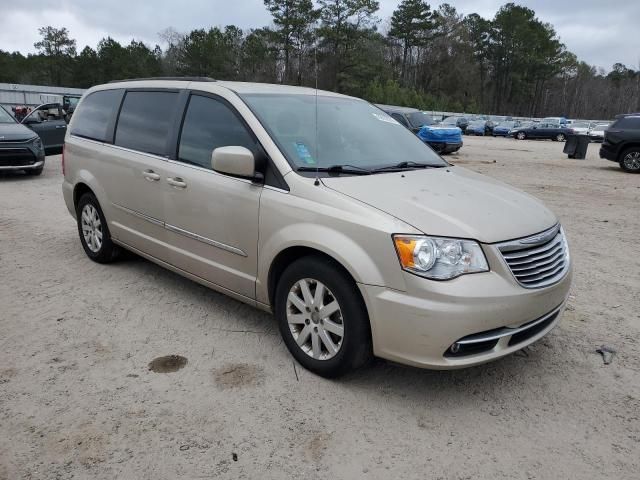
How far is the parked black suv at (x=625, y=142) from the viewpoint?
14891mm

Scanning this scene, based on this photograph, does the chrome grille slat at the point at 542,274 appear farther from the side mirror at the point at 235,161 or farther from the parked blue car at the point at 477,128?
the parked blue car at the point at 477,128

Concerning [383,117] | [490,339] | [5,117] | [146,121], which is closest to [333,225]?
[490,339]

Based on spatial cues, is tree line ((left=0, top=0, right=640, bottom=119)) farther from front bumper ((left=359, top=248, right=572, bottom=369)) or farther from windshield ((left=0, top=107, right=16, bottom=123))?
front bumper ((left=359, top=248, right=572, bottom=369))

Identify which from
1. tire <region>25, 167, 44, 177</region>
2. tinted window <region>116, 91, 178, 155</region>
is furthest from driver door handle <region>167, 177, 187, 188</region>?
tire <region>25, 167, 44, 177</region>

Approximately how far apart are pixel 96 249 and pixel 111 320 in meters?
1.54

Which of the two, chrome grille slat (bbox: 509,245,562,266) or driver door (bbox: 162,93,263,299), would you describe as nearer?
chrome grille slat (bbox: 509,245,562,266)

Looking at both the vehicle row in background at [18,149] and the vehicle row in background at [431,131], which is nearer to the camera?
the vehicle row in background at [18,149]

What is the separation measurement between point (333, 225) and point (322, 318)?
57 centimetres

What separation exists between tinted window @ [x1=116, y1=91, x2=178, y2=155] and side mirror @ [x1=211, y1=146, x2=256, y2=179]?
3.46 feet

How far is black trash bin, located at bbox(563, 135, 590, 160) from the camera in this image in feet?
65.9

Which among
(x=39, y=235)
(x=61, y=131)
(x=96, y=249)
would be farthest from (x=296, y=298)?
(x=61, y=131)

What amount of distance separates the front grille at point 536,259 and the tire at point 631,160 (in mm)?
14161

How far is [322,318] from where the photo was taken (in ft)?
10.2

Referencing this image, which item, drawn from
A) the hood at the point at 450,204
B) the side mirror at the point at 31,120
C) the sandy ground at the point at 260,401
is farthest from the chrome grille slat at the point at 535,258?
the side mirror at the point at 31,120
